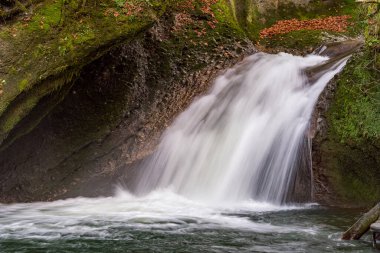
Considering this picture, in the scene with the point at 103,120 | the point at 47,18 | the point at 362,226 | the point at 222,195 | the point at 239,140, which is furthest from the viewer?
the point at 103,120

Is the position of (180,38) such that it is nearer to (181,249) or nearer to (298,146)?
(298,146)

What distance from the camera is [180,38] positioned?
1016cm

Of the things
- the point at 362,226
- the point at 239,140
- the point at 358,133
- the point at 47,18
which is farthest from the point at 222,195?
the point at 47,18

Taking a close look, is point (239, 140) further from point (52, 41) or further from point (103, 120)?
point (52, 41)

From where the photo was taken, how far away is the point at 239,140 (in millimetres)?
8469

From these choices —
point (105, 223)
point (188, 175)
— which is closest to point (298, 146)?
point (188, 175)

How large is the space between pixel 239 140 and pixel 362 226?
349 cm

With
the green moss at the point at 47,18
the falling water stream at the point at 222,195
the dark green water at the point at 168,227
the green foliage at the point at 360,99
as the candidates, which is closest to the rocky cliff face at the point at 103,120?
the falling water stream at the point at 222,195

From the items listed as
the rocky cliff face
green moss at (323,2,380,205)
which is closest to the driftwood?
green moss at (323,2,380,205)

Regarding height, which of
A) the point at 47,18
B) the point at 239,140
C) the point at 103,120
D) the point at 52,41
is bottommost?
the point at 239,140

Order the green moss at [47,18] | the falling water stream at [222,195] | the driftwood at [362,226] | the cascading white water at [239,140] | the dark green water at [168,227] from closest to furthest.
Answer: the driftwood at [362,226], the dark green water at [168,227], the falling water stream at [222,195], the green moss at [47,18], the cascading white water at [239,140]

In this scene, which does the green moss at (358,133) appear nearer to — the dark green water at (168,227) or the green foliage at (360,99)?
the green foliage at (360,99)

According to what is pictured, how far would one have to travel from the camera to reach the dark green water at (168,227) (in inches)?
206

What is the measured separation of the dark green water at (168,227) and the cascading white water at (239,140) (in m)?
0.45
